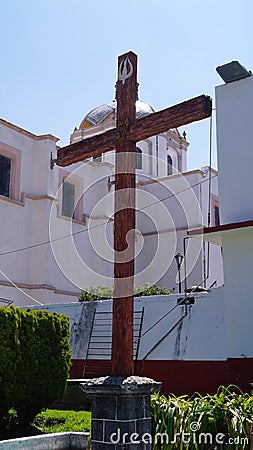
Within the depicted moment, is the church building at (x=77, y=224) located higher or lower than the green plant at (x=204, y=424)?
higher

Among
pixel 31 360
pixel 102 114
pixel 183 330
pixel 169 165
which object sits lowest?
pixel 31 360

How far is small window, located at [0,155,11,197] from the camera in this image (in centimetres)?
2016

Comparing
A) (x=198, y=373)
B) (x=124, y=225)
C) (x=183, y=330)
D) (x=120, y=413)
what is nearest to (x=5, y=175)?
(x=183, y=330)

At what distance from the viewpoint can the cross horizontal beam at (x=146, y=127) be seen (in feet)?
16.1

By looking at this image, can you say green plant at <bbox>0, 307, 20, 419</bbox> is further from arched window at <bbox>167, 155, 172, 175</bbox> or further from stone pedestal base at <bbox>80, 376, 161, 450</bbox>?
arched window at <bbox>167, 155, 172, 175</bbox>

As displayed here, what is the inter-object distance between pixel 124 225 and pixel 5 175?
1606 centimetres

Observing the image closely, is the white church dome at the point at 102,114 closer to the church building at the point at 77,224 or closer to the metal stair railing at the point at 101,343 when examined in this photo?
the church building at the point at 77,224

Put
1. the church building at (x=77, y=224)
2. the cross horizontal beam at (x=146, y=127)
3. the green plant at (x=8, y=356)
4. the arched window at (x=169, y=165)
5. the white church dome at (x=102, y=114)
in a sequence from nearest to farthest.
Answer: the cross horizontal beam at (x=146, y=127), the green plant at (x=8, y=356), the church building at (x=77, y=224), the white church dome at (x=102, y=114), the arched window at (x=169, y=165)

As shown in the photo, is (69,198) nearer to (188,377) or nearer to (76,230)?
(76,230)

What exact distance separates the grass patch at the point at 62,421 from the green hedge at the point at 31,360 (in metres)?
0.28

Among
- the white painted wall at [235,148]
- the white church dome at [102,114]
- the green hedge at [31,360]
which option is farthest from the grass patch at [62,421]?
the white church dome at [102,114]

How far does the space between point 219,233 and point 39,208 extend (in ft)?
43.5

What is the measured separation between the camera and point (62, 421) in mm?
8367

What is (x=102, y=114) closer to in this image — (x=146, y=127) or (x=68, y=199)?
(x=68, y=199)
